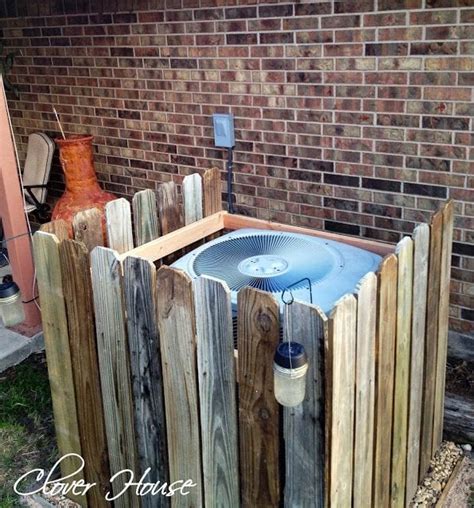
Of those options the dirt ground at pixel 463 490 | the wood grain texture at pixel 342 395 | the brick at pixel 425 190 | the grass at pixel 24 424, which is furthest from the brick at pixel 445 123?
the grass at pixel 24 424

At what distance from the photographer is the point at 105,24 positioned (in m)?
4.83

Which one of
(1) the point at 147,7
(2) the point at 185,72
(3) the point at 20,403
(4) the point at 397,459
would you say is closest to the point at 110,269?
(4) the point at 397,459

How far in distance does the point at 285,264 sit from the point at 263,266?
9 cm

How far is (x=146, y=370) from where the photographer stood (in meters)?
2.37

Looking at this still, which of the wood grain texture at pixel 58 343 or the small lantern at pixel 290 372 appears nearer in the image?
the small lantern at pixel 290 372

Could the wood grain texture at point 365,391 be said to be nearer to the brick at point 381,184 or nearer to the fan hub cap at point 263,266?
the fan hub cap at point 263,266

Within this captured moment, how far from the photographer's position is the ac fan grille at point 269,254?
252cm

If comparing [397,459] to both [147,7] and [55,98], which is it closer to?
[147,7]

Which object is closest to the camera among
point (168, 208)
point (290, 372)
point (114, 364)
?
point (290, 372)

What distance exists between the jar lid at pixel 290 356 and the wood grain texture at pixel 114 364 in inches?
28.9

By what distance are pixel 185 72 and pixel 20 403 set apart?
2.44m

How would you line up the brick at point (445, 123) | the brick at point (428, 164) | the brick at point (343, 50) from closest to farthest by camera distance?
the brick at point (445, 123), the brick at point (428, 164), the brick at point (343, 50)

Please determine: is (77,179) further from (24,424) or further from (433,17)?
(433,17)

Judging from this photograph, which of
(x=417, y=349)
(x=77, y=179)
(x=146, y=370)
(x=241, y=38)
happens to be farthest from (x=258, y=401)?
(x=77, y=179)
